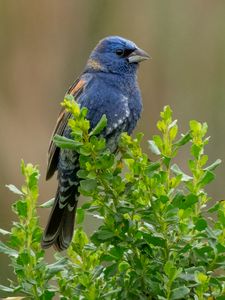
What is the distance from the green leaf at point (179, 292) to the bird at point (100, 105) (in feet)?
3.97

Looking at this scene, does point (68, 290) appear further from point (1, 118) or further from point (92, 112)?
point (1, 118)

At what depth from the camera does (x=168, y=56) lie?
6250 mm

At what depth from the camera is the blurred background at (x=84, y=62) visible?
568 cm

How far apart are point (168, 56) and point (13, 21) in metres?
1.07

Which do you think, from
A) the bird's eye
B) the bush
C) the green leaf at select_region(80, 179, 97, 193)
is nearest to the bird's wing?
the bird's eye

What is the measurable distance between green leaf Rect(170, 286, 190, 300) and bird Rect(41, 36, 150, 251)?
3.97ft

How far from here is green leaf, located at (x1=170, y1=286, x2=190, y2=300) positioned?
Answer: 213 centimetres

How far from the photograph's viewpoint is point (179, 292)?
2133mm

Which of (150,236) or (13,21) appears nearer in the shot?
(150,236)

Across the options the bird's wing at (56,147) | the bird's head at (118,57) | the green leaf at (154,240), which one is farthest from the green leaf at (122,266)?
the bird's head at (118,57)

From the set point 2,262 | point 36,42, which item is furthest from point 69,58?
point 2,262

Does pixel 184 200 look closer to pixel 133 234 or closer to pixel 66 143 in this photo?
pixel 133 234

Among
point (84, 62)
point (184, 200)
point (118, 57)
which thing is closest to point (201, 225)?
point (184, 200)

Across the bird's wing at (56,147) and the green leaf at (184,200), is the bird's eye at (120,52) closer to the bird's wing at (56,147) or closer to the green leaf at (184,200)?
the bird's wing at (56,147)
